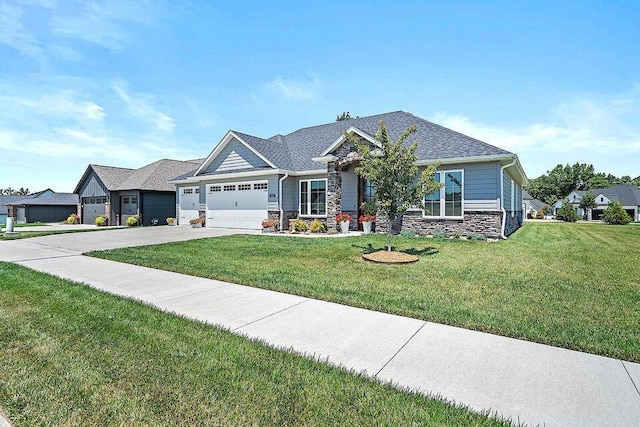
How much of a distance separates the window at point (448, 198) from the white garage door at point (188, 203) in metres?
16.1

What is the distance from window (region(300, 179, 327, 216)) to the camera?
17.0 meters

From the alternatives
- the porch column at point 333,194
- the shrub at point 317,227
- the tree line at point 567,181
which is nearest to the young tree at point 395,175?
the porch column at point 333,194

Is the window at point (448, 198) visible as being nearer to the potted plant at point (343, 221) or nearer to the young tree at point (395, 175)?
the potted plant at point (343, 221)

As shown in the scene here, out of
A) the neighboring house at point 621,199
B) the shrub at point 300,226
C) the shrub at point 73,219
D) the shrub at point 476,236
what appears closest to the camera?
the shrub at point 476,236

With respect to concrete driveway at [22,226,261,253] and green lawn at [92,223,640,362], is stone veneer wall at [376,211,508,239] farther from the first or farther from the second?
concrete driveway at [22,226,261,253]

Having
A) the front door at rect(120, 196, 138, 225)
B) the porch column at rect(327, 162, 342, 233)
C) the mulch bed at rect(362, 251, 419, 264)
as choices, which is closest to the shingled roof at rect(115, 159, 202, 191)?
the front door at rect(120, 196, 138, 225)

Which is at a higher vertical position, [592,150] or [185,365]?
[592,150]

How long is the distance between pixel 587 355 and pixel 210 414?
12.2 feet

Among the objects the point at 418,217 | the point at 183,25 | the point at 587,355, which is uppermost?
the point at 183,25

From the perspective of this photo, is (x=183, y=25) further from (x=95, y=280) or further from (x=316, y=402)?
(x=316, y=402)

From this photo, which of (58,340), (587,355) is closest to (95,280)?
(58,340)

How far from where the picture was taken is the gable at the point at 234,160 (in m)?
18.6

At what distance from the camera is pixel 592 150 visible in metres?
30.7

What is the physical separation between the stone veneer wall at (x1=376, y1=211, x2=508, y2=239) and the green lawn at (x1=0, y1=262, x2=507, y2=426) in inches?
460
